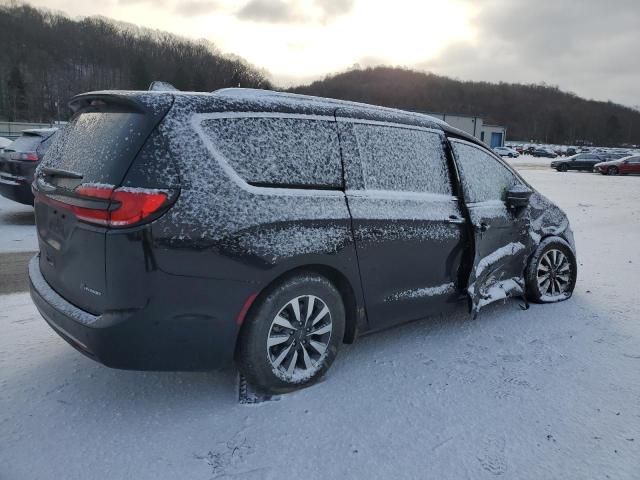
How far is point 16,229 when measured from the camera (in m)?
7.64

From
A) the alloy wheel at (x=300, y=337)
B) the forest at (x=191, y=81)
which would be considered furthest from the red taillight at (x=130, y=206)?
the forest at (x=191, y=81)

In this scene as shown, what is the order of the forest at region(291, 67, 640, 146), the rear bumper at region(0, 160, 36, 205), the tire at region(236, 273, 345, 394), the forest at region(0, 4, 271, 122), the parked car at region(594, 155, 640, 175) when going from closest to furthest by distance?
1. the tire at region(236, 273, 345, 394)
2. the rear bumper at region(0, 160, 36, 205)
3. the parked car at region(594, 155, 640, 175)
4. the forest at region(0, 4, 271, 122)
5. the forest at region(291, 67, 640, 146)

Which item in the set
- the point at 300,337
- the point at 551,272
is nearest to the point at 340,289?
the point at 300,337

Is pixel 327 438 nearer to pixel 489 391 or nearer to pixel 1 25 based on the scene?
pixel 489 391

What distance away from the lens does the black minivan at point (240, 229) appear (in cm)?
231

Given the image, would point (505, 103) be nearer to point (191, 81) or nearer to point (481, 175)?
point (191, 81)

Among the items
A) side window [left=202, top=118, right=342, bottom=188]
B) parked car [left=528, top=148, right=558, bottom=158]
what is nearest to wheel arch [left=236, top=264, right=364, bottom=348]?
side window [left=202, top=118, right=342, bottom=188]

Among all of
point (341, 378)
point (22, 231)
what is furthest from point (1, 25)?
point (341, 378)

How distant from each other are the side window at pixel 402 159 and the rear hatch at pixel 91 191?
1.30 metres

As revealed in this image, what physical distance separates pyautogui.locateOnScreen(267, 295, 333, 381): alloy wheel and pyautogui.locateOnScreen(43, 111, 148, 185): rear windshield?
116cm

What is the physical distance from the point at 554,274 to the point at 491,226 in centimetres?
122

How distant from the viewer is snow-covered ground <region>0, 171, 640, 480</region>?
225cm

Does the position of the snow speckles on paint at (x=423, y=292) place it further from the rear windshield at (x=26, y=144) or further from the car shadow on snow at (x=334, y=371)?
the rear windshield at (x=26, y=144)

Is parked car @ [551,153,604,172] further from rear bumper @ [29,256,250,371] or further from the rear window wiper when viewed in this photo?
the rear window wiper
